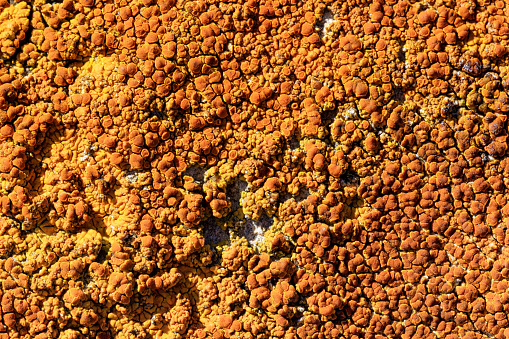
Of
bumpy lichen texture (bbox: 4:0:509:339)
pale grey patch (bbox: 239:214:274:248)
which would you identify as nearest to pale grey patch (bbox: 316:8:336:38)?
bumpy lichen texture (bbox: 4:0:509:339)

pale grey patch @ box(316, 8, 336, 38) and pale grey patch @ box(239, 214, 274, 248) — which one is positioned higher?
pale grey patch @ box(316, 8, 336, 38)

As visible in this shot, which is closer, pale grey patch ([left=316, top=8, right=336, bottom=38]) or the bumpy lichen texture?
the bumpy lichen texture

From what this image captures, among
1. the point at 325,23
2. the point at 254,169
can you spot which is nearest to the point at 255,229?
the point at 254,169

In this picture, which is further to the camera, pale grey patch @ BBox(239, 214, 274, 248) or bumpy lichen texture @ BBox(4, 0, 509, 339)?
pale grey patch @ BBox(239, 214, 274, 248)

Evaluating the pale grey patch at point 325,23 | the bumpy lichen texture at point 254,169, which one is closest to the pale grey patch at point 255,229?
the bumpy lichen texture at point 254,169

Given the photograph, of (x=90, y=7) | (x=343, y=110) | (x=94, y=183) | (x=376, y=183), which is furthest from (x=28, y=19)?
(x=376, y=183)

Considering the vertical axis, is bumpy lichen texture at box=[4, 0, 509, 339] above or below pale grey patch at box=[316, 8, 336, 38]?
below

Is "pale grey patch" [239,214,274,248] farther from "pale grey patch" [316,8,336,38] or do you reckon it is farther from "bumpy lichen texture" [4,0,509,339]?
"pale grey patch" [316,8,336,38]

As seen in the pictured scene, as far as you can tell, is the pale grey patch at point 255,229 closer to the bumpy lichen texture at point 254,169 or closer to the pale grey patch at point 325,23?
the bumpy lichen texture at point 254,169

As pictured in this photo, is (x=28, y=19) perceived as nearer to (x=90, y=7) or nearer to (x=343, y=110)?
(x=90, y=7)

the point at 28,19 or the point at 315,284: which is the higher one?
the point at 28,19
